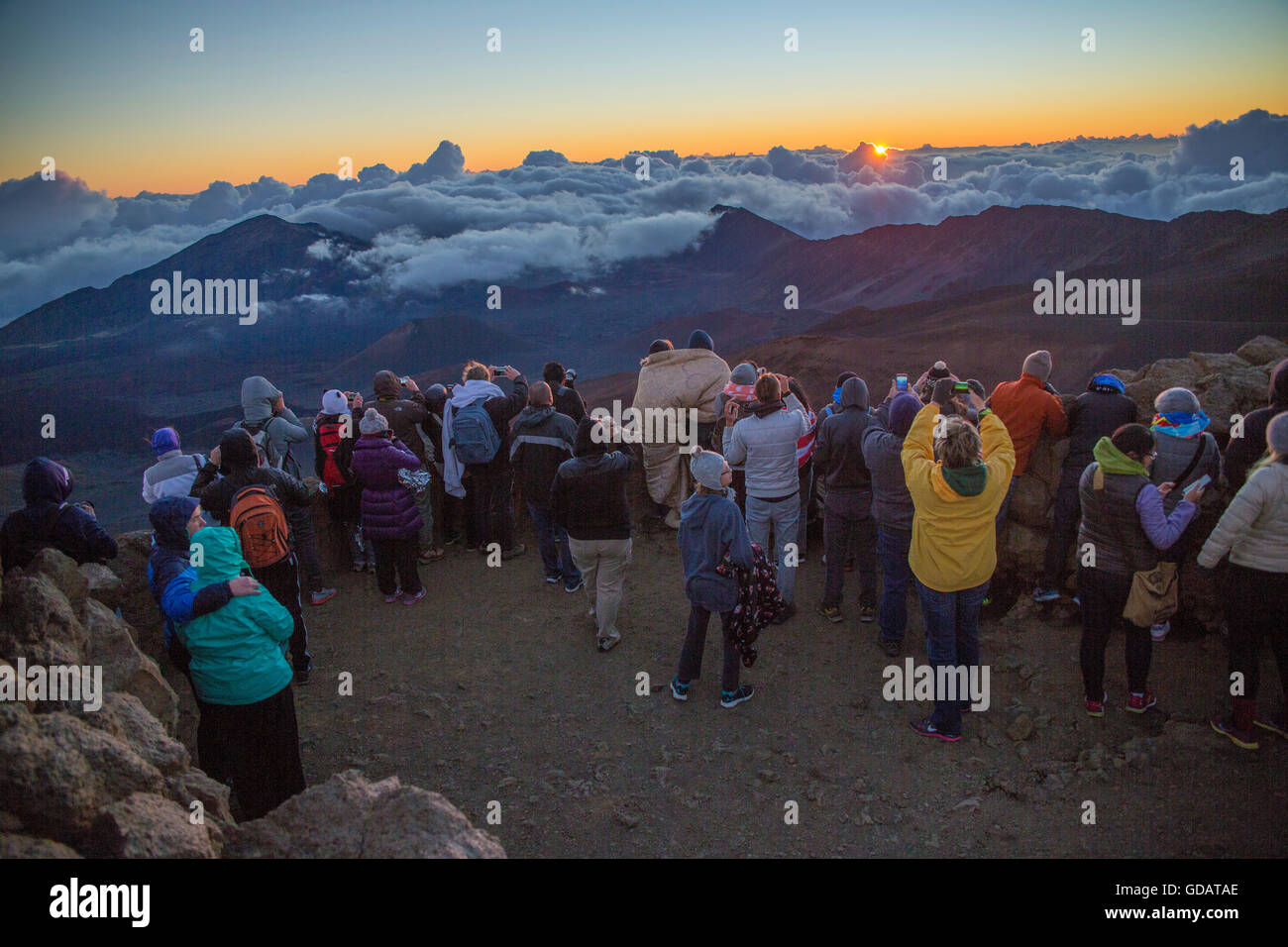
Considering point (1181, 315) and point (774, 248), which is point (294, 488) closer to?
point (1181, 315)

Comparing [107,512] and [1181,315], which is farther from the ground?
[1181,315]

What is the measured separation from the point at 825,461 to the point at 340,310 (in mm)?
114665

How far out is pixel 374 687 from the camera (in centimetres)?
618

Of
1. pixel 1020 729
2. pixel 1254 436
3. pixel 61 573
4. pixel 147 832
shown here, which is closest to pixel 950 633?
pixel 1020 729

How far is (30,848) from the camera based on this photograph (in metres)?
2.42

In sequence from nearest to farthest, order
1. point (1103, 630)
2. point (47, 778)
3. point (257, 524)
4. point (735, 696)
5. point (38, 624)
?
point (47, 778)
point (38, 624)
point (257, 524)
point (1103, 630)
point (735, 696)

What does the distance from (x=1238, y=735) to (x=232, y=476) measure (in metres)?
6.86

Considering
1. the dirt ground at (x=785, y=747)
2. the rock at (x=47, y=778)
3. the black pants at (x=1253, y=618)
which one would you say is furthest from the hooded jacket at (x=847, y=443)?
the rock at (x=47, y=778)

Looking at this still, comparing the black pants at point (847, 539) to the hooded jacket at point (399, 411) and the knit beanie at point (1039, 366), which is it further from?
the hooded jacket at point (399, 411)

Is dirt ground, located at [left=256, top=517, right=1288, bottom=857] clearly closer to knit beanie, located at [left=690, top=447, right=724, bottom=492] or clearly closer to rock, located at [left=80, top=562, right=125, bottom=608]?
rock, located at [left=80, top=562, right=125, bottom=608]

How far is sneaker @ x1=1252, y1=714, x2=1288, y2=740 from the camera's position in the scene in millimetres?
4672

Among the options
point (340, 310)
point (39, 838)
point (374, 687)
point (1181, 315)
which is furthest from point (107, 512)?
point (340, 310)

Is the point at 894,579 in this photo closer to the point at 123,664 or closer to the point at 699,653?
the point at 699,653

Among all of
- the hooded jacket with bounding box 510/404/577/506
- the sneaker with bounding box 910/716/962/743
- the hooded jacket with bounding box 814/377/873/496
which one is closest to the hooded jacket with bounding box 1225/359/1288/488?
the hooded jacket with bounding box 814/377/873/496
